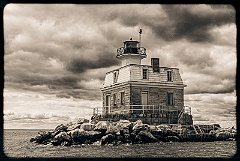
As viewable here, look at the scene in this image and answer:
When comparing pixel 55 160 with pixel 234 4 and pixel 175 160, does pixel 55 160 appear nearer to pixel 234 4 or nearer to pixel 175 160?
pixel 175 160

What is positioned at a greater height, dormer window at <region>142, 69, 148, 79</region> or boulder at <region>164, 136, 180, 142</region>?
dormer window at <region>142, 69, 148, 79</region>

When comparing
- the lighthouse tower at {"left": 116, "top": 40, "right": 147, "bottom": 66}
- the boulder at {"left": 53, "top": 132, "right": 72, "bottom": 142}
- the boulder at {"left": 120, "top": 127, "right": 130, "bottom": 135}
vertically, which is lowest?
the boulder at {"left": 53, "top": 132, "right": 72, "bottom": 142}

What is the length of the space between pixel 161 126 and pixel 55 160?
18.2 meters

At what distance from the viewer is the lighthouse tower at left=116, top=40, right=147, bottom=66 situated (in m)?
24.8

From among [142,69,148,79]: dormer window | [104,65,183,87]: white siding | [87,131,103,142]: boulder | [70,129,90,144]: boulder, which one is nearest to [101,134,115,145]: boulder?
[87,131,103,142]: boulder

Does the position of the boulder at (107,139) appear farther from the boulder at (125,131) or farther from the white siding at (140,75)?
the white siding at (140,75)

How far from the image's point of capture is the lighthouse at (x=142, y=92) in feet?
74.8

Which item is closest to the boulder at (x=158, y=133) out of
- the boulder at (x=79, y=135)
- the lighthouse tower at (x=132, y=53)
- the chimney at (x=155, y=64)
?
the boulder at (x=79, y=135)

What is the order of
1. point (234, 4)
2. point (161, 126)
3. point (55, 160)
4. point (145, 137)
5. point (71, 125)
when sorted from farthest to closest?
point (71, 125)
point (161, 126)
point (145, 137)
point (55, 160)
point (234, 4)

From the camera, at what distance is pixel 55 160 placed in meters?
3.34

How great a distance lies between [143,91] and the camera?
76.9 ft

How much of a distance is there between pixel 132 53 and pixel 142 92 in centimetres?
323

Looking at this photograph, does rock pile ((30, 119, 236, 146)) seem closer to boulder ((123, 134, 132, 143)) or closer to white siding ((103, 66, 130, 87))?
boulder ((123, 134, 132, 143))

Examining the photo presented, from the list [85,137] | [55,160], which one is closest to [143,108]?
[85,137]
